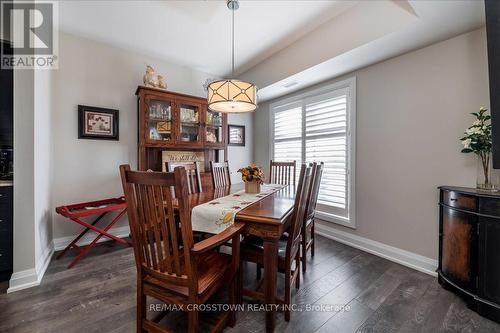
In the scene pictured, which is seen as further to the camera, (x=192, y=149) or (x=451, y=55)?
(x=192, y=149)

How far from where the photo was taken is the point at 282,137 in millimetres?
3980

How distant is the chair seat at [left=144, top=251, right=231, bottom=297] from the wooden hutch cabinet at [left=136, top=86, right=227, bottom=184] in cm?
192

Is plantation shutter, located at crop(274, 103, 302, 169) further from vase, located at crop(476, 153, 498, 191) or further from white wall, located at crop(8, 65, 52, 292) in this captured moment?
white wall, located at crop(8, 65, 52, 292)

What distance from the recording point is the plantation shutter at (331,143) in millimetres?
2967

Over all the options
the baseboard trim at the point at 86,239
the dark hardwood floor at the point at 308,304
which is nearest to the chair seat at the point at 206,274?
the dark hardwood floor at the point at 308,304

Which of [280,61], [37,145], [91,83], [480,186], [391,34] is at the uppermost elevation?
[280,61]

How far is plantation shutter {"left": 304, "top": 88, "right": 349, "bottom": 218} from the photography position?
9.73 ft

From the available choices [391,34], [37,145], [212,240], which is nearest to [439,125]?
[391,34]

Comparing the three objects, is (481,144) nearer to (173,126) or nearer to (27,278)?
(173,126)

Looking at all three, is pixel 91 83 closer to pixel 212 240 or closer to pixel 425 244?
pixel 212 240

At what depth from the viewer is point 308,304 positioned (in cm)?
167

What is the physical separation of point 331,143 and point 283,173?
842mm

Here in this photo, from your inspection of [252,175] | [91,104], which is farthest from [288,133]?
[91,104]

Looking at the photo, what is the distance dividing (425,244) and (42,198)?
398 centimetres
